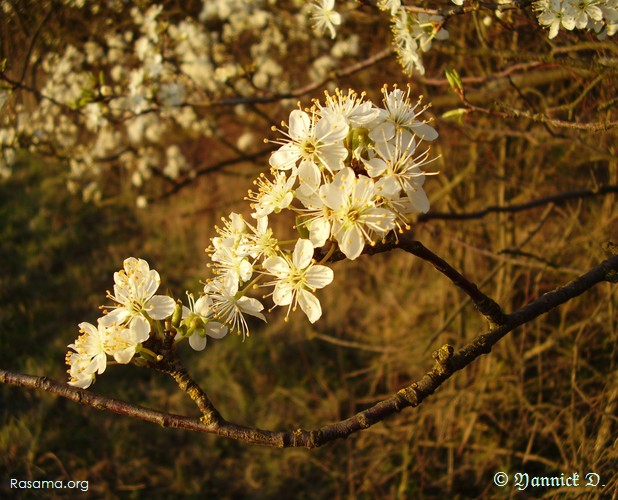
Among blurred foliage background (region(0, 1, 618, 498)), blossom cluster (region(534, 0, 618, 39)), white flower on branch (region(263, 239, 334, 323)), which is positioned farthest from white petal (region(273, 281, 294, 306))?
Answer: blurred foliage background (region(0, 1, 618, 498))

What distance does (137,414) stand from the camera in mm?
1227

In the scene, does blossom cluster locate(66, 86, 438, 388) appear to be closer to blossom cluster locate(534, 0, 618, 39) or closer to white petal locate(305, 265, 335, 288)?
white petal locate(305, 265, 335, 288)

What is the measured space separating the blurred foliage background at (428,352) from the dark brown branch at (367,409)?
927 millimetres

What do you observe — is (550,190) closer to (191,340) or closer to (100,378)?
(191,340)

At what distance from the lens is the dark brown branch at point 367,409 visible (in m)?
1.15

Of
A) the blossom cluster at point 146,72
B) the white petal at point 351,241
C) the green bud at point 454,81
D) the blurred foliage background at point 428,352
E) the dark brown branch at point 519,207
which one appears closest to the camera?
the white petal at point 351,241

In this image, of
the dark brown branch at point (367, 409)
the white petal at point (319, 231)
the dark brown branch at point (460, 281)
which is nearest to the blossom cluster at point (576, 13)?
the dark brown branch at point (367, 409)

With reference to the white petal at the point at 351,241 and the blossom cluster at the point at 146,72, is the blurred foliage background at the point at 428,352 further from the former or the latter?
the white petal at the point at 351,241

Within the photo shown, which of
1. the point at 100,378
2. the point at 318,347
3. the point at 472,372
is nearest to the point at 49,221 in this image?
the point at 100,378

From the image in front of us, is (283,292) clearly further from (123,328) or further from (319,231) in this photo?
(123,328)

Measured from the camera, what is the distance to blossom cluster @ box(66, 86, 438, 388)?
3.76 ft

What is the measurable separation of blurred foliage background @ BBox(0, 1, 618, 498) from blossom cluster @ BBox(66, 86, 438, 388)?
45.3 inches

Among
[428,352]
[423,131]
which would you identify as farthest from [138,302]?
[428,352]

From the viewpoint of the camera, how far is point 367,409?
3.98ft
